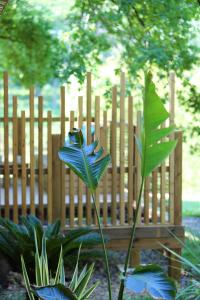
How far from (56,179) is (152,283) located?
2726 millimetres

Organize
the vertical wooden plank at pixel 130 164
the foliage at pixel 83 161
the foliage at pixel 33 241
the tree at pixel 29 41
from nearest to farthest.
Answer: the foliage at pixel 83 161, the foliage at pixel 33 241, the vertical wooden plank at pixel 130 164, the tree at pixel 29 41

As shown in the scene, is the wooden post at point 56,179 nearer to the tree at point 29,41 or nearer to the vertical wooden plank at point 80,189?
the vertical wooden plank at point 80,189

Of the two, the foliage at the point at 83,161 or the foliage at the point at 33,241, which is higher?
the foliage at the point at 83,161

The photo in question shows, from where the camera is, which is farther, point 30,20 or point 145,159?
point 30,20

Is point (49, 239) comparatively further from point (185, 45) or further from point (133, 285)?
point (185, 45)

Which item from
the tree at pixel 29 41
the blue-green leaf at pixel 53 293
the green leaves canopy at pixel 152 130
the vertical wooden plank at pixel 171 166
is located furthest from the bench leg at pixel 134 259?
Result: the tree at pixel 29 41

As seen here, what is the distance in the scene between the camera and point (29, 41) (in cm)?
1228

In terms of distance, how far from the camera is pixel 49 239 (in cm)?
530

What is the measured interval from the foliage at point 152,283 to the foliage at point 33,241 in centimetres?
170

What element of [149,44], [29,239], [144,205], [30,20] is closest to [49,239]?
[29,239]

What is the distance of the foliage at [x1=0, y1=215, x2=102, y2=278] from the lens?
5.30m

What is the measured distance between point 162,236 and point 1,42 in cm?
821

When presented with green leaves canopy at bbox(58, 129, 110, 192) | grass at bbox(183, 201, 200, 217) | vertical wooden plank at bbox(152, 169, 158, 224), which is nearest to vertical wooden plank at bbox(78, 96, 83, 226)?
vertical wooden plank at bbox(152, 169, 158, 224)

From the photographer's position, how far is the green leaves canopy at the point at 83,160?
4.05 m
